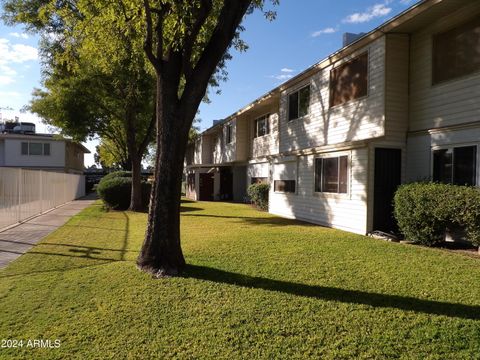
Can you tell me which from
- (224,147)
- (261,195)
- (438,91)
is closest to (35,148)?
(224,147)

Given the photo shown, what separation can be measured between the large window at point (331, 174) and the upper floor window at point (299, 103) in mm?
2438

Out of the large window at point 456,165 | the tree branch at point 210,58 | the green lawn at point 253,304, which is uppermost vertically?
the tree branch at point 210,58

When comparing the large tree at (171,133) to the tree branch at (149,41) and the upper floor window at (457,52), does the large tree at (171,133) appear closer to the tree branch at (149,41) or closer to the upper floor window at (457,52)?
the tree branch at (149,41)

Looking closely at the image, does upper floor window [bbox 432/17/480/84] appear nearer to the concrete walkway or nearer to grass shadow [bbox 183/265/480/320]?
grass shadow [bbox 183/265/480/320]

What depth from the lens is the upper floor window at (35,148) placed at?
39.5 metres

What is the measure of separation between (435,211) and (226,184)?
2091 centimetres

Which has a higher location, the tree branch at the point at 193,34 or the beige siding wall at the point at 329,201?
the tree branch at the point at 193,34

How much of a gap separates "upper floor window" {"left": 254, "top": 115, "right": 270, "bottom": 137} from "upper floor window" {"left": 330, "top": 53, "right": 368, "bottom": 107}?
8.97 metres

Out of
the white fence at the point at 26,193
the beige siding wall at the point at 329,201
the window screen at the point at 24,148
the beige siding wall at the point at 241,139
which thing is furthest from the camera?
the window screen at the point at 24,148

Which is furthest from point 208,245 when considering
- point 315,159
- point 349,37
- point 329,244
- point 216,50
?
point 349,37

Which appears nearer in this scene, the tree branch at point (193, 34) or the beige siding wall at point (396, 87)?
the tree branch at point (193, 34)

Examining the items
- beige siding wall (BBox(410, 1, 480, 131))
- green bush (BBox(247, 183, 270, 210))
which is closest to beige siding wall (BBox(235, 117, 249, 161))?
green bush (BBox(247, 183, 270, 210))

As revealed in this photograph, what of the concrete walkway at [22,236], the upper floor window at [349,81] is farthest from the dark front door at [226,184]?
the upper floor window at [349,81]

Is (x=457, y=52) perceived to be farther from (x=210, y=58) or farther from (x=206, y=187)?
(x=206, y=187)
